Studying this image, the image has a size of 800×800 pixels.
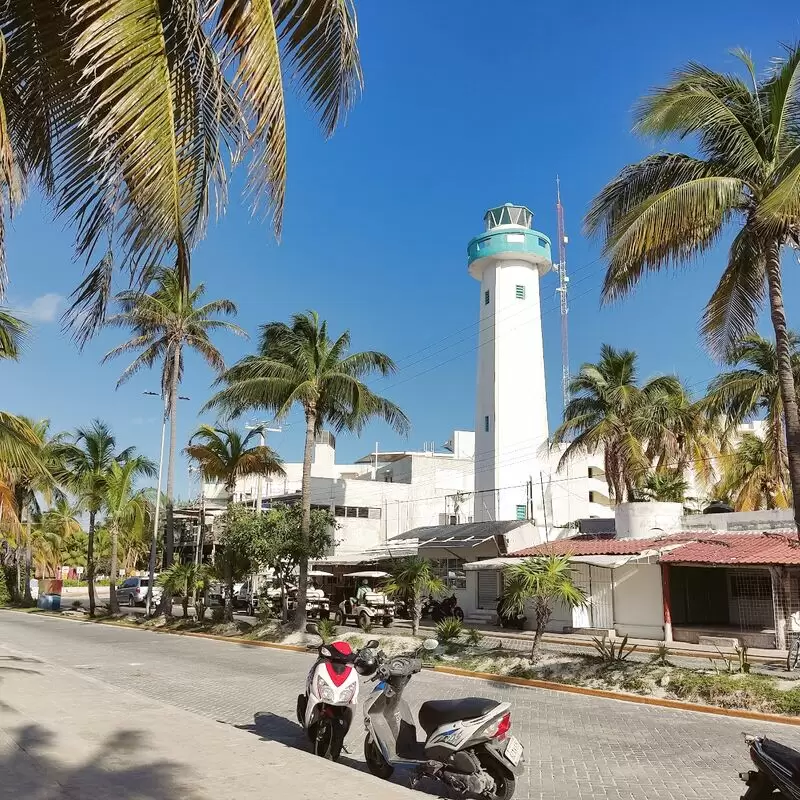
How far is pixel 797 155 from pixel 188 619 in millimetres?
24872

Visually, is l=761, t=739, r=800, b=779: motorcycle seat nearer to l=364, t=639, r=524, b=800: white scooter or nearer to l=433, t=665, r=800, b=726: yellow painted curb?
l=364, t=639, r=524, b=800: white scooter

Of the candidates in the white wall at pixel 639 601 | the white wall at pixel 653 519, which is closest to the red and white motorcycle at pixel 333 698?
the white wall at pixel 639 601

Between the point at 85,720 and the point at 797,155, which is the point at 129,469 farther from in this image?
the point at 797,155

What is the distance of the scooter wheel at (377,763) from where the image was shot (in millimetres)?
7147

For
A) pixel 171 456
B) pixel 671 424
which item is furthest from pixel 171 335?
pixel 671 424

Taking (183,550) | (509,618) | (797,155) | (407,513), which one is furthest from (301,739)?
(183,550)

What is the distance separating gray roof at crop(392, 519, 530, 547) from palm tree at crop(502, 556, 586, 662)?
50.0 feet

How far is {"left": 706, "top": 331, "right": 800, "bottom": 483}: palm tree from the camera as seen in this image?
88.1 feet

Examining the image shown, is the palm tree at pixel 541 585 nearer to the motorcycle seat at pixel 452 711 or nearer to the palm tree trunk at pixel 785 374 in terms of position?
the palm tree trunk at pixel 785 374

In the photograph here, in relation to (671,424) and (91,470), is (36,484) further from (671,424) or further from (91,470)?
(671,424)

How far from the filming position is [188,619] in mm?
28641

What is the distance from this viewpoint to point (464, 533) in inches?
1305

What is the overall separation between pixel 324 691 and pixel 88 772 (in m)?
2.24

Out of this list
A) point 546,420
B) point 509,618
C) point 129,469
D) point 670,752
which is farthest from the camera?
point 546,420
